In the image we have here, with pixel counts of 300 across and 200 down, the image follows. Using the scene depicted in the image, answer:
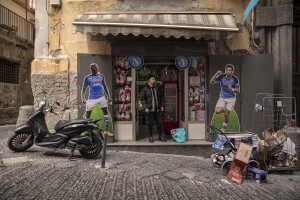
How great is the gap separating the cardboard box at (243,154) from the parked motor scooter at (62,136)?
286cm

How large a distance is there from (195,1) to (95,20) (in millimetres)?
3063

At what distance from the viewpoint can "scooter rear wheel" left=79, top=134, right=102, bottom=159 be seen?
5.18 meters

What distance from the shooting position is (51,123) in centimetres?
693

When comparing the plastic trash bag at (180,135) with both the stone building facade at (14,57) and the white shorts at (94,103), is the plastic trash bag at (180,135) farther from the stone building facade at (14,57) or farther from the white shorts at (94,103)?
the stone building facade at (14,57)

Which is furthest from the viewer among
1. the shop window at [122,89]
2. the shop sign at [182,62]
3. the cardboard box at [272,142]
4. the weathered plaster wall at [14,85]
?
the weathered plaster wall at [14,85]

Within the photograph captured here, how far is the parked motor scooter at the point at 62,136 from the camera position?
17.0 feet

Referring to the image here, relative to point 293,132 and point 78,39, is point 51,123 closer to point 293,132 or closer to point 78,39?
point 78,39

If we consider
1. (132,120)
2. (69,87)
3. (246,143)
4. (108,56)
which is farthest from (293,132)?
(69,87)

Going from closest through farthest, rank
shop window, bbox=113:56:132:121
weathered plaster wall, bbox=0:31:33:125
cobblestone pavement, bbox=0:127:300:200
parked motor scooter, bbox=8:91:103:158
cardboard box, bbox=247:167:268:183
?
cobblestone pavement, bbox=0:127:300:200 < cardboard box, bbox=247:167:268:183 < parked motor scooter, bbox=8:91:103:158 < shop window, bbox=113:56:132:121 < weathered plaster wall, bbox=0:31:33:125

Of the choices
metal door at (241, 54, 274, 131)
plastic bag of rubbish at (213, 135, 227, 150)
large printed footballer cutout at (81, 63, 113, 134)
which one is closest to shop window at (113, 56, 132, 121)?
large printed footballer cutout at (81, 63, 113, 134)

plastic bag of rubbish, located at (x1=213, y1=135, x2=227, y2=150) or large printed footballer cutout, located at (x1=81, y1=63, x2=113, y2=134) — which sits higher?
large printed footballer cutout, located at (x1=81, y1=63, x2=113, y2=134)

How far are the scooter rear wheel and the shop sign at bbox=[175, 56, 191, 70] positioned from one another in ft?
10.3

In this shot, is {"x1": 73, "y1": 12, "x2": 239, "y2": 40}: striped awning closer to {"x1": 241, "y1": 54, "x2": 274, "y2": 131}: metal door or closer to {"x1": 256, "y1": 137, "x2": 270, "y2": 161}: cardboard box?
{"x1": 241, "y1": 54, "x2": 274, "y2": 131}: metal door

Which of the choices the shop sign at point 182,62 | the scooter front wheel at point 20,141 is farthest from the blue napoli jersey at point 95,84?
the shop sign at point 182,62
